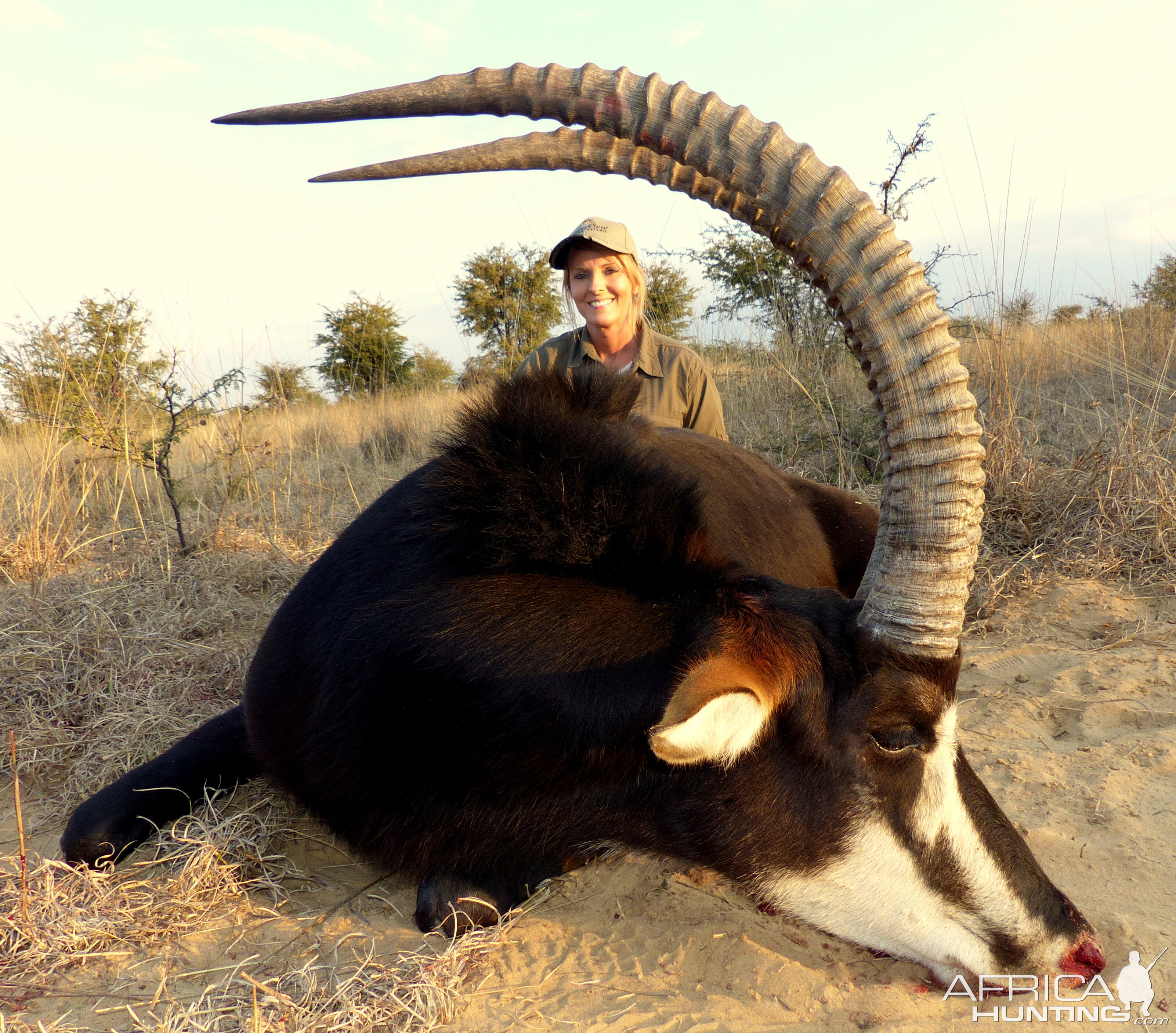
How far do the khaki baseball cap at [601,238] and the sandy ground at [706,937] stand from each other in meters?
3.10

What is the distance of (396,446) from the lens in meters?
10.1

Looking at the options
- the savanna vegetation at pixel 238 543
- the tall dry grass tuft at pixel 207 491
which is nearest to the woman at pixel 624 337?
the savanna vegetation at pixel 238 543

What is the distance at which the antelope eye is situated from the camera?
189 centimetres

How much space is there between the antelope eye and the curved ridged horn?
0.63 ft

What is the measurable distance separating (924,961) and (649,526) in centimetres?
126

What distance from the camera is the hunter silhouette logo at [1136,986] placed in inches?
73.7

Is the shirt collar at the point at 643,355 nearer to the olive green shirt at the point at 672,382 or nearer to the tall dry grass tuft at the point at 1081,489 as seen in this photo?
the olive green shirt at the point at 672,382

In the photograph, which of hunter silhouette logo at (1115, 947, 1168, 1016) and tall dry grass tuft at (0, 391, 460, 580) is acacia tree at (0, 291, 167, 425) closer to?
tall dry grass tuft at (0, 391, 460, 580)

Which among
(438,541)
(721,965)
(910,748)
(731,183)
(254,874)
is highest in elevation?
(731,183)

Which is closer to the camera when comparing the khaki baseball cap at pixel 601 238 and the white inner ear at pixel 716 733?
the white inner ear at pixel 716 733

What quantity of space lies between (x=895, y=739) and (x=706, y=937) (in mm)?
824

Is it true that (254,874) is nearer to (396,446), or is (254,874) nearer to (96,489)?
(96,489)

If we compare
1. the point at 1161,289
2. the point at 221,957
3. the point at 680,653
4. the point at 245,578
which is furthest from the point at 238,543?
the point at 1161,289

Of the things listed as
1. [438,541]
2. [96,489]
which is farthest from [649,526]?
[96,489]
